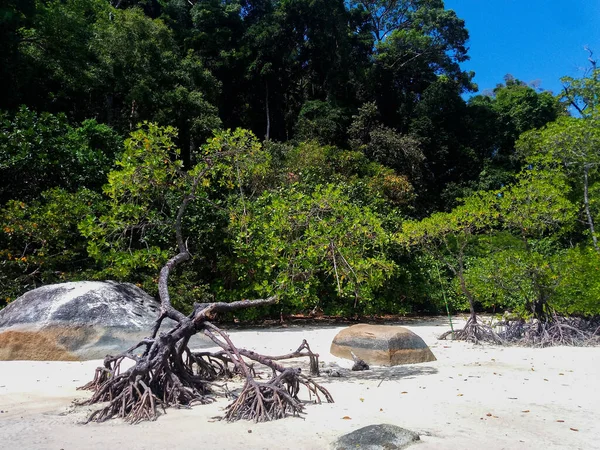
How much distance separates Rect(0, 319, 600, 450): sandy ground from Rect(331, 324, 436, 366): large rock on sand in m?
0.34

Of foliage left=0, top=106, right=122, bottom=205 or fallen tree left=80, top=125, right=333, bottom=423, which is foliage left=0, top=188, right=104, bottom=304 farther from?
fallen tree left=80, top=125, right=333, bottom=423

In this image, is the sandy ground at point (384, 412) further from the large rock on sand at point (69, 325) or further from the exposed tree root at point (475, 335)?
the exposed tree root at point (475, 335)

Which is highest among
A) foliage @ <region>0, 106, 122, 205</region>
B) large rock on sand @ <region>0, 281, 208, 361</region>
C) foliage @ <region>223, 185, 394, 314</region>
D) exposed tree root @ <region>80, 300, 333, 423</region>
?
foliage @ <region>0, 106, 122, 205</region>

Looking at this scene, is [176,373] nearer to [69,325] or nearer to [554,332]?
[69,325]

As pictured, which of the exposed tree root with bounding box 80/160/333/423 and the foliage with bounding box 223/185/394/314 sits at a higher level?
the foliage with bounding box 223/185/394/314

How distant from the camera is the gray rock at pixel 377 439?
4.81 meters

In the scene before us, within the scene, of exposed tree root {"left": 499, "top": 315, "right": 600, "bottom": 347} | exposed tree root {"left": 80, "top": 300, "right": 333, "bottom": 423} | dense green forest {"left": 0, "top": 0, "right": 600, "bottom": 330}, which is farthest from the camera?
→ exposed tree root {"left": 499, "top": 315, "right": 600, "bottom": 347}

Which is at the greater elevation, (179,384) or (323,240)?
(323,240)

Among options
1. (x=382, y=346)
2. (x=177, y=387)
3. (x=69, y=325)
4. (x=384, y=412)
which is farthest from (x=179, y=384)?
(x=382, y=346)

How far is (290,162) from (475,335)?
39.8 ft

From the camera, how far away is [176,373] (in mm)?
7016

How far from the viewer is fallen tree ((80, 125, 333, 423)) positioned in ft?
20.1

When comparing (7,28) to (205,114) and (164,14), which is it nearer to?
(205,114)

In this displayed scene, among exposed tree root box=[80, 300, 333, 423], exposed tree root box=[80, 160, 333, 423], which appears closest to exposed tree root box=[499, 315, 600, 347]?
exposed tree root box=[80, 300, 333, 423]
